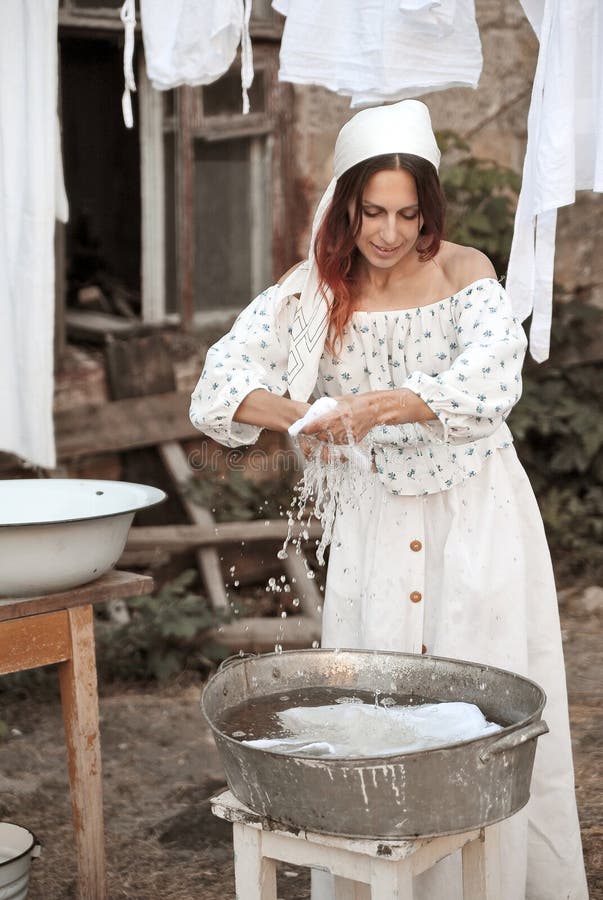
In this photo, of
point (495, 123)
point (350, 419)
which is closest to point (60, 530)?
point (350, 419)

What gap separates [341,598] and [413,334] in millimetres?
650

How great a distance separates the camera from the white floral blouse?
248 cm

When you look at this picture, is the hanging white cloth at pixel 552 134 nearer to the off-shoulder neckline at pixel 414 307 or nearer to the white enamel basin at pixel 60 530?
the off-shoulder neckline at pixel 414 307

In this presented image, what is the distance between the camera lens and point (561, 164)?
2.84m

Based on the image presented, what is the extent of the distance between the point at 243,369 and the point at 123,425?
2.93 metres

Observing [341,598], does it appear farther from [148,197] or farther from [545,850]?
[148,197]

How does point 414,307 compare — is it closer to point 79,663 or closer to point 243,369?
point 243,369

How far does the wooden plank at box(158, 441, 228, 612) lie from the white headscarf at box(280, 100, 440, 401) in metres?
2.49

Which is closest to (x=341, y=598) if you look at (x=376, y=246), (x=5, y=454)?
(x=376, y=246)

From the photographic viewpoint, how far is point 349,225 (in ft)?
8.46

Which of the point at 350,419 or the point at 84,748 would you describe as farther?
the point at 84,748

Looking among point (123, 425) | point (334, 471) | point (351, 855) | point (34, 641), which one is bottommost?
point (351, 855)

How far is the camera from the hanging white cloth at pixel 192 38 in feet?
10.3

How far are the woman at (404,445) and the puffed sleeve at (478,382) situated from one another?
0.04ft
